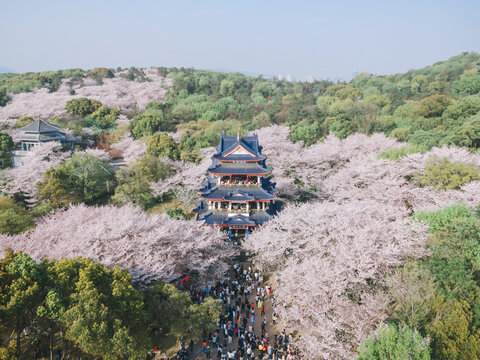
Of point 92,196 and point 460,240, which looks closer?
point 460,240

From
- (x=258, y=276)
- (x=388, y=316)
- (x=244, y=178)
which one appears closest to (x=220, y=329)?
(x=258, y=276)

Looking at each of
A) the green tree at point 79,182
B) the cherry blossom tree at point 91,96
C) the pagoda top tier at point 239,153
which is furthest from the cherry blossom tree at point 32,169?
the pagoda top tier at point 239,153

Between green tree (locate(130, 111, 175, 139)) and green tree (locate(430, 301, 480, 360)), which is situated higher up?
green tree (locate(130, 111, 175, 139))

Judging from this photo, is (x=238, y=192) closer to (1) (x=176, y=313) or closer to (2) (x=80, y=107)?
(1) (x=176, y=313)

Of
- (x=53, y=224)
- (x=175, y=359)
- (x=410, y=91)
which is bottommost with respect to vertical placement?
(x=175, y=359)

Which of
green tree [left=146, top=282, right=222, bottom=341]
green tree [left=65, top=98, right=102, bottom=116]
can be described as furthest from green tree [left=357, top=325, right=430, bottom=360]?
green tree [left=65, top=98, right=102, bottom=116]

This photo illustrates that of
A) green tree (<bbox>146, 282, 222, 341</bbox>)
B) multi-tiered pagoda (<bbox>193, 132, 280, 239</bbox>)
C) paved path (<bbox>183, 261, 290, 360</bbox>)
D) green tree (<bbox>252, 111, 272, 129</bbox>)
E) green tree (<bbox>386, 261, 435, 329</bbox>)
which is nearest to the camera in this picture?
green tree (<bbox>386, 261, 435, 329</bbox>)

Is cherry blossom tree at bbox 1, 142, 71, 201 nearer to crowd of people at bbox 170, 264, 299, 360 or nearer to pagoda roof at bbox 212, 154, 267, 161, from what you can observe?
pagoda roof at bbox 212, 154, 267, 161

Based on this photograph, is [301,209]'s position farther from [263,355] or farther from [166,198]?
[166,198]
